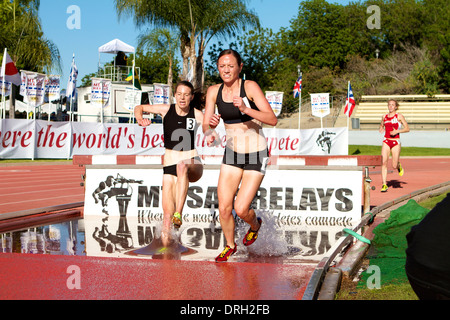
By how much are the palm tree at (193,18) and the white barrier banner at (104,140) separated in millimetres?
5360

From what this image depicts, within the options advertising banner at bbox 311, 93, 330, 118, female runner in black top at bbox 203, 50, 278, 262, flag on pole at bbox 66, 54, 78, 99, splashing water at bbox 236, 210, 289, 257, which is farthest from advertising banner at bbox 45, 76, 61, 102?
female runner in black top at bbox 203, 50, 278, 262

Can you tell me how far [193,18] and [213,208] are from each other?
23537mm

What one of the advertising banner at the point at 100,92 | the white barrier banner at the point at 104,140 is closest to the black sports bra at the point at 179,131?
the white barrier banner at the point at 104,140

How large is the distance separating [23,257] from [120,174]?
3.68 metres

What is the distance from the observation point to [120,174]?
9.30 metres

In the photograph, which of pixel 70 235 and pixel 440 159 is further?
pixel 440 159

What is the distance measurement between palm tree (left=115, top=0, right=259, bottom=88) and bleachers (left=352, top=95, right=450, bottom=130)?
66.1ft

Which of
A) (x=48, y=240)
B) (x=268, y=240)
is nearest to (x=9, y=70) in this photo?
(x=48, y=240)

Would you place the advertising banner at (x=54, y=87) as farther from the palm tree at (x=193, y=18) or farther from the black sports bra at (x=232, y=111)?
the black sports bra at (x=232, y=111)

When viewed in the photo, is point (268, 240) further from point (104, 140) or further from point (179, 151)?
point (104, 140)

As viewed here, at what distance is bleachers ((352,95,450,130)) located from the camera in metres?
46.9

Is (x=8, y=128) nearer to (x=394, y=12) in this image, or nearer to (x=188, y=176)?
(x=188, y=176)

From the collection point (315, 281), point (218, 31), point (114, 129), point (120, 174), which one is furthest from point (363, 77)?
point (315, 281)

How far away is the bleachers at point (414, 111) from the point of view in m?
46.9
